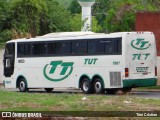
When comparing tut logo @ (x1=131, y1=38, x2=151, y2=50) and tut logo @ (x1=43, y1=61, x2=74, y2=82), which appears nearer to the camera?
tut logo @ (x1=131, y1=38, x2=151, y2=50)

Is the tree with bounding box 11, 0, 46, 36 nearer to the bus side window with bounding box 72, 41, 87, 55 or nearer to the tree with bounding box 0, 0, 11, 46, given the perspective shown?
the tree with bounding box 0, 0, 11, 46

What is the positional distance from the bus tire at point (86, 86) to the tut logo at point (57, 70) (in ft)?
3.53

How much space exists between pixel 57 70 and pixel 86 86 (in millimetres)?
2454

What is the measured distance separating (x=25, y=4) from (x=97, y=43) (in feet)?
79.3

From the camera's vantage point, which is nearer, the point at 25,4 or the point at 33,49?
the point at 33,49

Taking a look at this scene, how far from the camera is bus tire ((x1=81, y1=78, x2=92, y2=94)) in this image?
32.6 metres

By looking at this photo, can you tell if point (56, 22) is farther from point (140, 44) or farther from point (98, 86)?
point (140, 44)

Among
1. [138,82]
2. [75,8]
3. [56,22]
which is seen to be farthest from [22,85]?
[75,8]

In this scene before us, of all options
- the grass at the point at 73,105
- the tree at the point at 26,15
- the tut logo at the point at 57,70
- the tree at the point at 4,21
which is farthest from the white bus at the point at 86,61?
the tree at the point at 26,15

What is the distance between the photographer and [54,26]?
191ft

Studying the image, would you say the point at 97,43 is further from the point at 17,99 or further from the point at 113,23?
the point at 113,23

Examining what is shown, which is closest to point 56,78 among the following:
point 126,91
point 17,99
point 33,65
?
point 33,65

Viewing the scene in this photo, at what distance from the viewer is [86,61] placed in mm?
32969

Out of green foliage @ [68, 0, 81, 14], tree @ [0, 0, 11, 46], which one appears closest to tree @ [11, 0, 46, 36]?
tree @ [0, 0, 11, 46]
